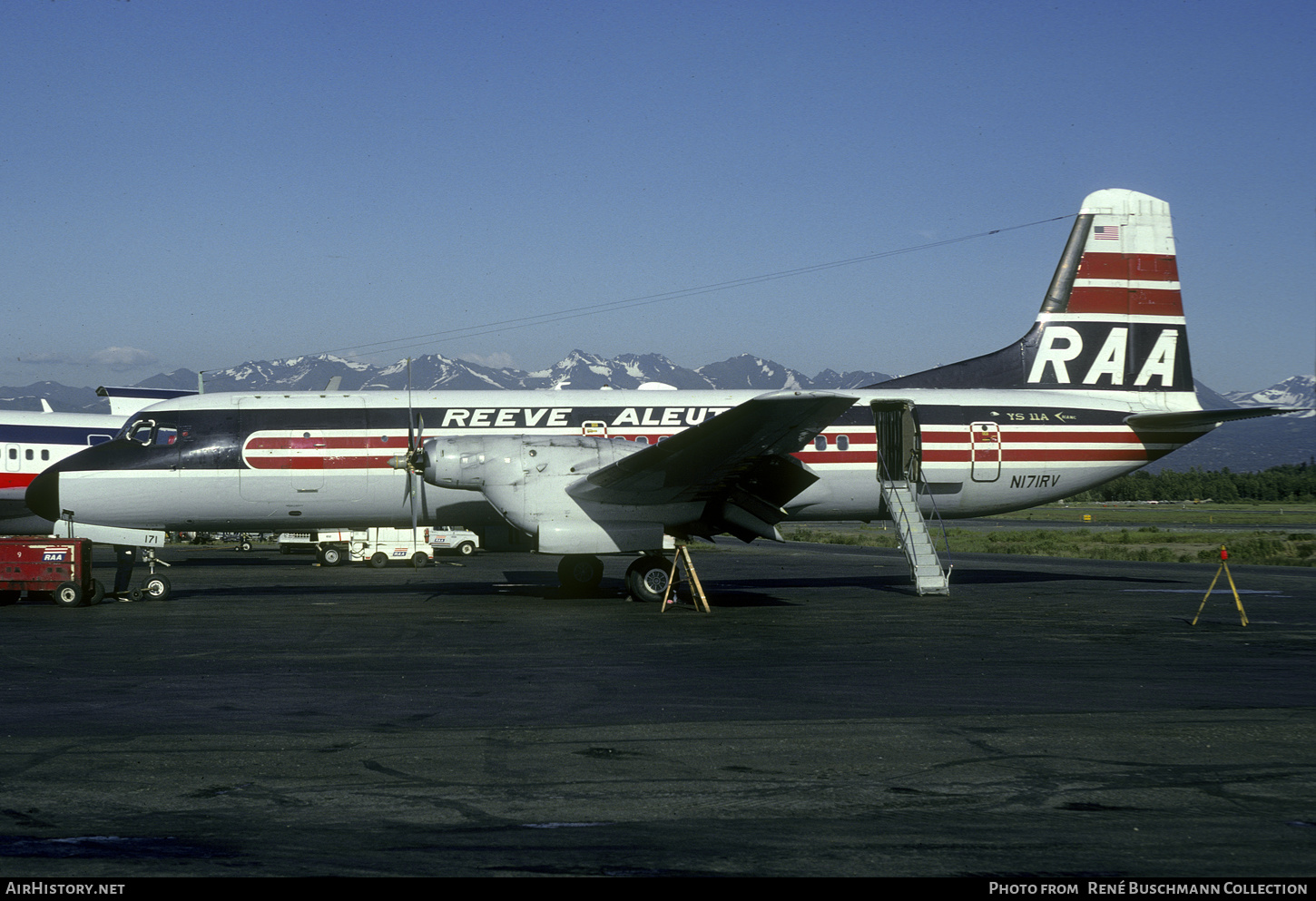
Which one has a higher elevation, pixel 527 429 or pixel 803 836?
pixel 527 429

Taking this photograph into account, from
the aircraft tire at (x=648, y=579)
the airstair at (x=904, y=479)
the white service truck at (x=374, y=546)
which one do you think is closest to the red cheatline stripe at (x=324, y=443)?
the aircraft tire at (x=648, y=579)

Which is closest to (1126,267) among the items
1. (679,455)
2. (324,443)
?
(679,455)

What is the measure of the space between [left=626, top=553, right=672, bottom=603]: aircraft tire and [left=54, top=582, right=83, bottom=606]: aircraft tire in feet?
33.7

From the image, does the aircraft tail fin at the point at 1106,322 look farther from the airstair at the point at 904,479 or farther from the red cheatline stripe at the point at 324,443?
the red cheatline stripe at the point at 324,443

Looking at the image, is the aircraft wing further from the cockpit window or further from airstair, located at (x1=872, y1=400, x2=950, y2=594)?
the cockpit window

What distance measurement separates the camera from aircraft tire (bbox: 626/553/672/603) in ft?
65.0

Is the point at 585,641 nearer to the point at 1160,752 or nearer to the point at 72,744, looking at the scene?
the point at 72,744

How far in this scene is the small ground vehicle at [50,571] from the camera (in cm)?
1978

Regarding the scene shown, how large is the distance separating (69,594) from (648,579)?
10.8 m

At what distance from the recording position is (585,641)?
14.3 meters

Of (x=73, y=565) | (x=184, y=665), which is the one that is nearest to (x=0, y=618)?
(x=73, y=565)

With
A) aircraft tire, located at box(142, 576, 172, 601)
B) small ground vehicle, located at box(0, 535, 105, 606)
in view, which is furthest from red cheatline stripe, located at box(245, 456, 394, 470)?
small ground vehicle, located at box(0, 535, 105, 606)

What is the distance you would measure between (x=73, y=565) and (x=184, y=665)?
9309 millimetres

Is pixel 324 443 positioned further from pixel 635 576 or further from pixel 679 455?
pixel 679 455
